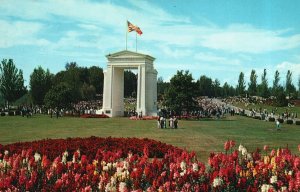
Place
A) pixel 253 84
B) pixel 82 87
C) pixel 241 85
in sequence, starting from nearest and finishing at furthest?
pixel 82 87 < pixel 253 84 < pixel 241 85

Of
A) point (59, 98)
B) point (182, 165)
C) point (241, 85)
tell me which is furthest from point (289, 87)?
point (182, 165)

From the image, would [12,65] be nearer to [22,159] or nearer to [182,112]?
[182,112]

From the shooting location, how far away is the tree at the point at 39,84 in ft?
274

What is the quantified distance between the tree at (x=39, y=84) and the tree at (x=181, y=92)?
35.2 meters

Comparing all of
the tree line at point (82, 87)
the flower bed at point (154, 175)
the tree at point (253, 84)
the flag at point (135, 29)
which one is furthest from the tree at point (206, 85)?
the flower bed at point (154, 175)

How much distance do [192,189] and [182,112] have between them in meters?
49.3

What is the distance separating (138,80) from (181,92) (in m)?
8.43

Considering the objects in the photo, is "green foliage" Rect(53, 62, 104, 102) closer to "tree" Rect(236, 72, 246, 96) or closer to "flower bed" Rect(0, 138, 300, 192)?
"tree" Rect(236, 72, 246, 96)

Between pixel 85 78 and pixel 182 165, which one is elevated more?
pixel 85 78

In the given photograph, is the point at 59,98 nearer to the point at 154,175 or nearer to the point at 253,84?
the point at 154,175

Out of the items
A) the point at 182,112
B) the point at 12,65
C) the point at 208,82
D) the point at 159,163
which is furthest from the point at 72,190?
the point at 208,82

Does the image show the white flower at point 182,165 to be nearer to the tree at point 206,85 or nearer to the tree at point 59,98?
the tree at point 59,98

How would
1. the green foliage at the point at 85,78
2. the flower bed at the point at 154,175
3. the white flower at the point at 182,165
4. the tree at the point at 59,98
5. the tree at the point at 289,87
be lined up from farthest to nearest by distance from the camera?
the tree at the point at 289,87 → the green foliage at the point at 85,78 → the tree at the point at 59,98 → the white flower at the point at 182,165 → the flower bed at the point at 154,175

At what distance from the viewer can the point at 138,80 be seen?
6228 centimetres
